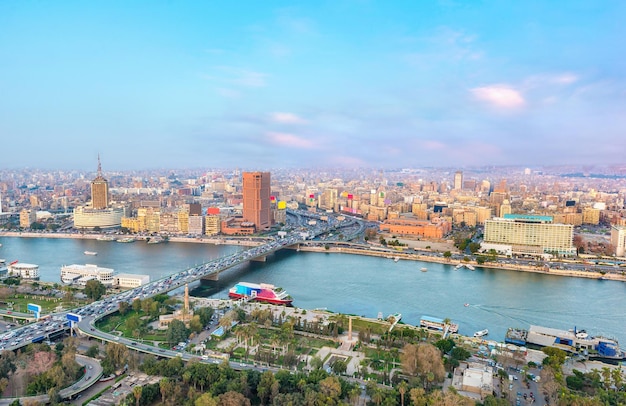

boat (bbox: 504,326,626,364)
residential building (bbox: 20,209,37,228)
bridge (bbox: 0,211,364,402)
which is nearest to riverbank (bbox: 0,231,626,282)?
residential building (bbox: 20,209,37,228)

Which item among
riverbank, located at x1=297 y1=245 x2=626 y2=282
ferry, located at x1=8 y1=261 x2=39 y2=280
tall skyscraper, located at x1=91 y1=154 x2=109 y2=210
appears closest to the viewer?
ferry, located at x1=8 y1=261 x2=39 y2=280

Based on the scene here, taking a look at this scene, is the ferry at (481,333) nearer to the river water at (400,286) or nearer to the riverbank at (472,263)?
the river water at (400,286)

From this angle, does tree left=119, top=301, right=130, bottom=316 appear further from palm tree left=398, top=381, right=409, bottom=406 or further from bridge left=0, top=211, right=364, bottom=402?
palm tree left=398, top=381, right=409, bottom=406

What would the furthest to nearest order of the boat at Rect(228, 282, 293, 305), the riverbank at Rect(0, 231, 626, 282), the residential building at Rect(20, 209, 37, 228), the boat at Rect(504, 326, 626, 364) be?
1. the residential building at Rect(20, 209, 37, 228)
2. the riverbank at Rect(0, 231, 626, 282)
3. the boat at Rect(228, 282, 293, 305)
4. the boat at Rect(504, 326, 626, 364)

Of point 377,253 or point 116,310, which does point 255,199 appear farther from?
point 116,310

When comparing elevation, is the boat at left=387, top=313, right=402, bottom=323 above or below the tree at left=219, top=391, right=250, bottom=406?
above

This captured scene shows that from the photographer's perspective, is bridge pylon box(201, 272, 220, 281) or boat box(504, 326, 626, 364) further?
bridge pylon box(201, 272, 220, 281)

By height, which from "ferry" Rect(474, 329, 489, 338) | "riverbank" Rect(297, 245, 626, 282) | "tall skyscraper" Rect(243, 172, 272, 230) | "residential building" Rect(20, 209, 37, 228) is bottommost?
"ferry" Rect(474, 329, 489, 338)
